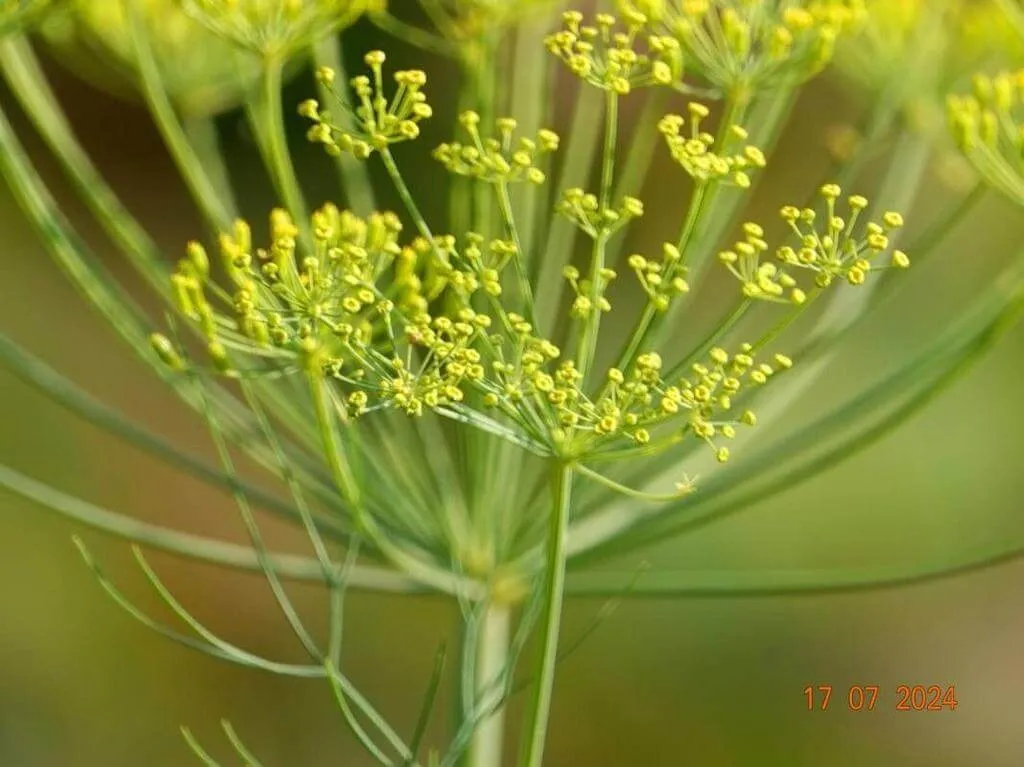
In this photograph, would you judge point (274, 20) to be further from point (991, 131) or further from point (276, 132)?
point (991, 131)

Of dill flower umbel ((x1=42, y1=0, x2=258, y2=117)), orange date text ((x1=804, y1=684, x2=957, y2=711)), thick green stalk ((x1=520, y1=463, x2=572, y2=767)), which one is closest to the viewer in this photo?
thick green stalk ((x1=520, y1=463, x2=572, y2=767))

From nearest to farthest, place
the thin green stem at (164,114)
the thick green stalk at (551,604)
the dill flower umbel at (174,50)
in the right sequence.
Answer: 1. the thick green stalk at (551,604)
2. the thin green stem at (164,114)
3. the dill flower umbel at (174,50)

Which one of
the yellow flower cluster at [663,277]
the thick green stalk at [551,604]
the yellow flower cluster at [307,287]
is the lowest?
the thick green stalk at [551,604]

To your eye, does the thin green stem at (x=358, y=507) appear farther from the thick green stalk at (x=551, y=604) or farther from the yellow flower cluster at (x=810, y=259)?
the yellow flower cluster at (x=810, y=259)

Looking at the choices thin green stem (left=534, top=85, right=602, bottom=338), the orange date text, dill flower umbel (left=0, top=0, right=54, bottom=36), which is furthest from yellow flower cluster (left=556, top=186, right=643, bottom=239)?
the orange date text

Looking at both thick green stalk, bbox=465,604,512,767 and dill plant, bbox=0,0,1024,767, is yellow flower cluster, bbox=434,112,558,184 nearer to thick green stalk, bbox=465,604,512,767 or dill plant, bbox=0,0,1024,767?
dill plant, bbox=0,0,1024,767

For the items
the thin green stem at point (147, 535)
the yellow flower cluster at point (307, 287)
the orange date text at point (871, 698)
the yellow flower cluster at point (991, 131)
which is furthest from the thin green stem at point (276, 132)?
the orange date text at point (871, 698)

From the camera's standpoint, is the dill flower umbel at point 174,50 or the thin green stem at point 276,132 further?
the dill flower umbel at point 174,50

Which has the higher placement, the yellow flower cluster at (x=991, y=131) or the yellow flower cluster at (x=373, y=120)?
the yellow flower cluster at (x=991, y=131)
